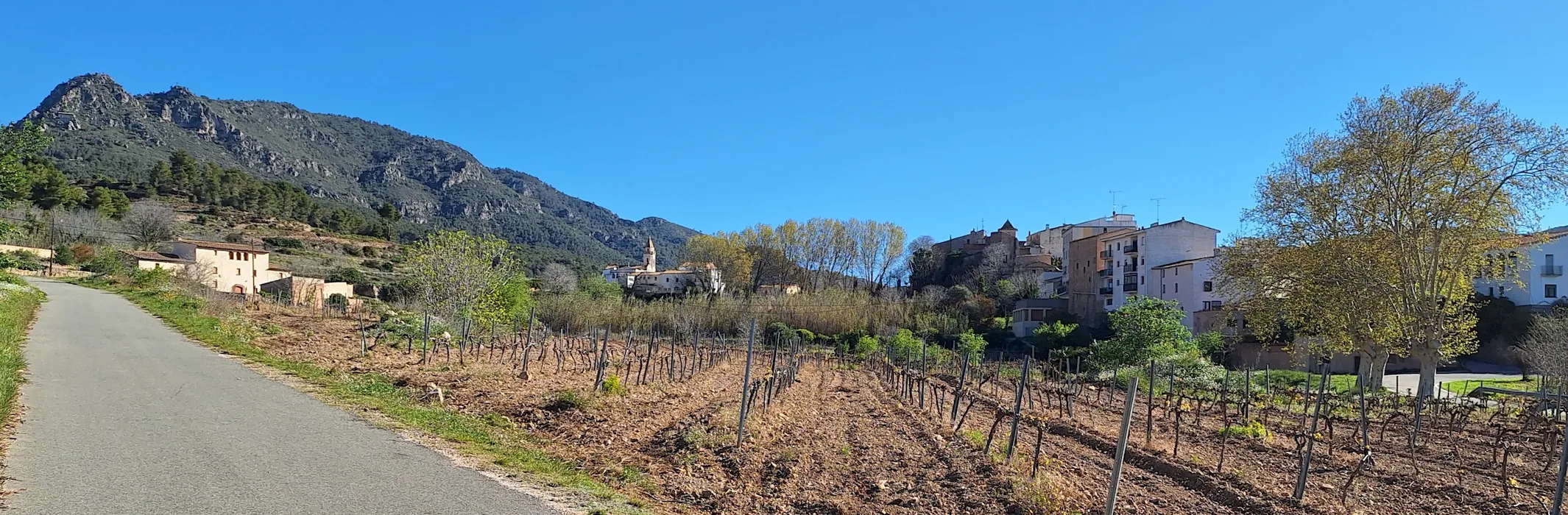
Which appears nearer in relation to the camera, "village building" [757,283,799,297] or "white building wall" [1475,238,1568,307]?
"white building wall" [1475,238,1568,307]

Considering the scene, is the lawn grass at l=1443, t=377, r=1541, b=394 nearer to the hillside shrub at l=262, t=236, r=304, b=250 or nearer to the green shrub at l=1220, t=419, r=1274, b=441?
the green shrub at l=1220, t=419, r=1274, b=441

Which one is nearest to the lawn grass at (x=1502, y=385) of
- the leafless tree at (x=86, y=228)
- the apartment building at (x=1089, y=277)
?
the apartment building at (x=1089, y=277)

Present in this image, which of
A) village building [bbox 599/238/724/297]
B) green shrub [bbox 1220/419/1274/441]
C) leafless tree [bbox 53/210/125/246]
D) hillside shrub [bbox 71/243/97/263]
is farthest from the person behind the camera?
village building [bbox 599/238/724/297]

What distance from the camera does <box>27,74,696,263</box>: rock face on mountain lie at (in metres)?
91.8

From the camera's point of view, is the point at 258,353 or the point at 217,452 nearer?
the point at 217,452

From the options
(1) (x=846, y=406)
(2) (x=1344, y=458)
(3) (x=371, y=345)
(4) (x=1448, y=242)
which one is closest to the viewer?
(2) (x=1344, y=458)

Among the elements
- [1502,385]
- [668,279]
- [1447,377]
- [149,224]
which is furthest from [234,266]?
[1447,377]

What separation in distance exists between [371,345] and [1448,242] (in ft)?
84.0

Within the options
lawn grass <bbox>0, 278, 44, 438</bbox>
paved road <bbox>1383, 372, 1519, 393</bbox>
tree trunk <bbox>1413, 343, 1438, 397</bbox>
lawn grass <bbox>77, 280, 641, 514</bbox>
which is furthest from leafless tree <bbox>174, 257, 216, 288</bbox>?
paved road <bbox>1383, 372, 1519, 393</bbox>

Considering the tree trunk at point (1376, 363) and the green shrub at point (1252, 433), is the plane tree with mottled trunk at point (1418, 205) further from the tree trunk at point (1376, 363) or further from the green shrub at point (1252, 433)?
the green shrub at point (1252, 433)

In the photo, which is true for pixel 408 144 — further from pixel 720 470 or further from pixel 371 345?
pixel 720 470

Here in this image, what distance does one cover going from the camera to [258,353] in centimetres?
1355

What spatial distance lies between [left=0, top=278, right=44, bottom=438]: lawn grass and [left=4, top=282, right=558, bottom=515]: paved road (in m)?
0.20

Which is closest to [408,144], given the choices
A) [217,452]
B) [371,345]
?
[371,345]
